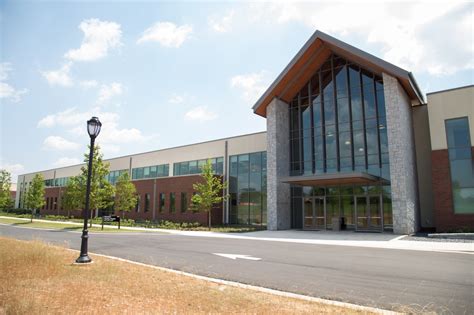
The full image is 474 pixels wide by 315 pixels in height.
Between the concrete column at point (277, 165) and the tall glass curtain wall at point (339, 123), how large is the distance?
0.89m

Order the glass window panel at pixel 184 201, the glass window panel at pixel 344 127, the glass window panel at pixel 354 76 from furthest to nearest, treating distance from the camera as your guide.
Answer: the glass window panel at pixel 184 201 → the glass window panel at pixel 354 76 → the glass window panel at pixel 344 127

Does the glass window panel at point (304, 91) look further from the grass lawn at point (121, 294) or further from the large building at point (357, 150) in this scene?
the grass lawn at point (121, 294)

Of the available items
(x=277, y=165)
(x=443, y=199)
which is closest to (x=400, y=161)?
(x=443, y=199)

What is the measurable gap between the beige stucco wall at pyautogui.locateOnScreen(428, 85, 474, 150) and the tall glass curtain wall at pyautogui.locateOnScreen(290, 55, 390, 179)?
3.30 metres

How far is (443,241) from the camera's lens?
1762cm

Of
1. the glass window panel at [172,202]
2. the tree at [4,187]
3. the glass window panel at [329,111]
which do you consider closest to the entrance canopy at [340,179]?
the glass window panel at [329,111]

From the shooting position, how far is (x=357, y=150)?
25734 mm

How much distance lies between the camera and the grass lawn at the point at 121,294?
606 centimetres

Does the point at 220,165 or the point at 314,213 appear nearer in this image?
the point at 314,213

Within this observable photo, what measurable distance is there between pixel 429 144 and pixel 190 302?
25.4 metres

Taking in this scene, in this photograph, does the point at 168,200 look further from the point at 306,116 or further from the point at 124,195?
the point at 306,116

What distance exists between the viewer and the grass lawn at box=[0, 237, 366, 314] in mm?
6059

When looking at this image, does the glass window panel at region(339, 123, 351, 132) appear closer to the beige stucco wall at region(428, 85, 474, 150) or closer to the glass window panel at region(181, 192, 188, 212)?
the beige stucco wall at region(428, 85, 474, 150)

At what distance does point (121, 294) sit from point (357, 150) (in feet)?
73.7
